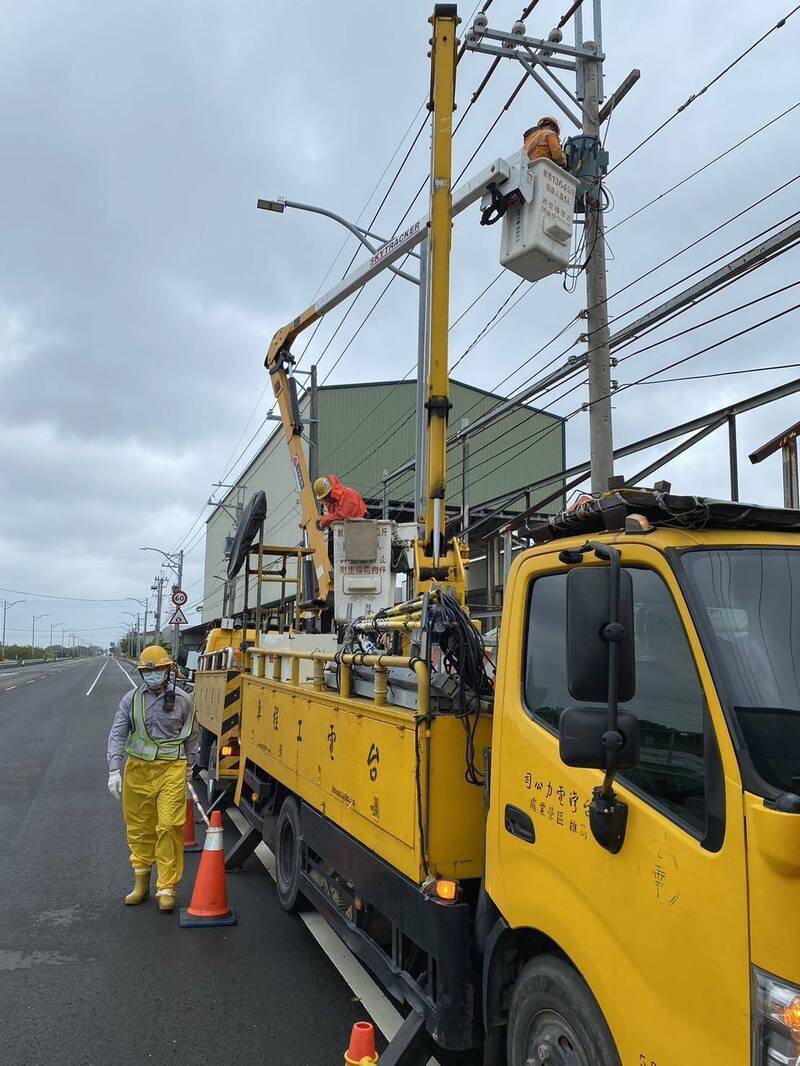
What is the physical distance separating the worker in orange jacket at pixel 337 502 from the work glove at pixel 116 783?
3.03 metres

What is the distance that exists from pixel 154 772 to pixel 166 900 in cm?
95

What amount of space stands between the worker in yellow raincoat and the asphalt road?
0.27m

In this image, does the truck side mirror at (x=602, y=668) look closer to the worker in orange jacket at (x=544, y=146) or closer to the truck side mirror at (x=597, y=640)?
the truck side mirror at (x=597, y=640)

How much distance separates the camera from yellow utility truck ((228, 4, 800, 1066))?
75.7 inches

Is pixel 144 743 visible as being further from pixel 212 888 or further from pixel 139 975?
pixel 139 975

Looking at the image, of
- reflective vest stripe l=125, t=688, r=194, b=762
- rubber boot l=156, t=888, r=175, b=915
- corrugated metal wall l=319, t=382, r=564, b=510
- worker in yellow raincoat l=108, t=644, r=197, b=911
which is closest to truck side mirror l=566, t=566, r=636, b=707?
worker in yellow raincoat l=108, t=644, r=197, b=911

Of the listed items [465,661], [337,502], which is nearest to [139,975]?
[465,661]

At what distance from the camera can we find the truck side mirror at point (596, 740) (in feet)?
6.96

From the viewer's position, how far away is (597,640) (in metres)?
2.16

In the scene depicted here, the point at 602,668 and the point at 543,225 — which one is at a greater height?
the point at 543,225

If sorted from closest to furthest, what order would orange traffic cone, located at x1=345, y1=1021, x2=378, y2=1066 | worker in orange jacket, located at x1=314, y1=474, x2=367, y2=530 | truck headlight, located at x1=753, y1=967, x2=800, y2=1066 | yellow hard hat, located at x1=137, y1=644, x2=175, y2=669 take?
truck headlight, located at x1=753, y1=967, x2=800, y2=1066 → orange traffic cone, located at x1=345, y1=1021, x2=378, y2=1066 → yellow hard hat, located at x1=137, y1=644, x2=175, y2=669 → worker in orange jacket, located at x1=314, y1=474, x2=367, y2=530

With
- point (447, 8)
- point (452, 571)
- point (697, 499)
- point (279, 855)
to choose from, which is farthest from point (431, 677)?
point (447, 8)

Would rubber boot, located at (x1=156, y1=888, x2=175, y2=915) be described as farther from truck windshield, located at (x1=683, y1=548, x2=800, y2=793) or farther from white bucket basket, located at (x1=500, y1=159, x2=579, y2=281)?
white bucket basket, located at (x1=500, y1=159, x2=579, y2=281)

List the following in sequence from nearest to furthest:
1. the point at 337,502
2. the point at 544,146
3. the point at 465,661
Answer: the point at 465,661
the point at 544,146
the point at 337,502
